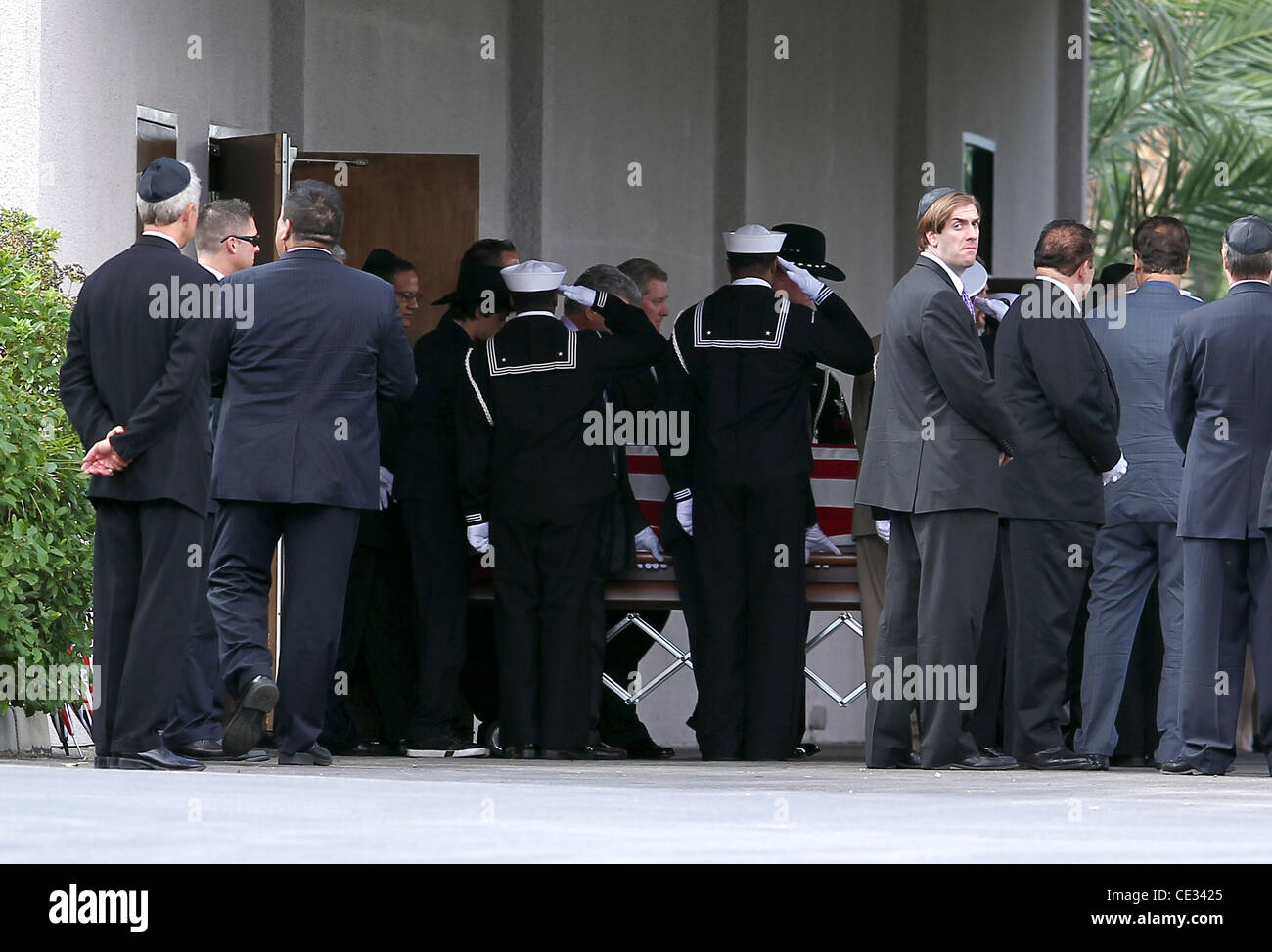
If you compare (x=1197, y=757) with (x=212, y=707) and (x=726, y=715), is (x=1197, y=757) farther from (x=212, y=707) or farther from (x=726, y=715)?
(x=212, y=707)

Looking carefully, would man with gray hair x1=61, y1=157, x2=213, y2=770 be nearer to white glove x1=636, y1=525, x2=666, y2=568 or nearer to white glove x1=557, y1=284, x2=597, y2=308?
white glove x1=557, y1=284, x2=597, y2=308

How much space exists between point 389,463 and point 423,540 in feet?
1.19

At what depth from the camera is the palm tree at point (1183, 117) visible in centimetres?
2320

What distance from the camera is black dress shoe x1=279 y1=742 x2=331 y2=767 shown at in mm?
7961

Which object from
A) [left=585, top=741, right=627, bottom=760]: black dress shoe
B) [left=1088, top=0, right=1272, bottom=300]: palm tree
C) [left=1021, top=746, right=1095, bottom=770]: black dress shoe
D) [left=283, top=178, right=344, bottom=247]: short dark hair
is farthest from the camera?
[left=1088, top=0, right=1272, bottom=300]: palm tree

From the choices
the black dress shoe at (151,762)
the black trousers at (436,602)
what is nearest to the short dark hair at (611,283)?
the black trousers at (436,602)

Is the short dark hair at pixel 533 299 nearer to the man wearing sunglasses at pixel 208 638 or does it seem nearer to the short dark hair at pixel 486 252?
the short dark hair at pixel 486 252

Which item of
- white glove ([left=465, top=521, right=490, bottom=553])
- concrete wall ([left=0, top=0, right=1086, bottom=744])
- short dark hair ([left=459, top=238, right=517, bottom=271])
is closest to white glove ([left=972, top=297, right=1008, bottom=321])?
short dark hair ([left=459, top=238, right=517, bottom=271])

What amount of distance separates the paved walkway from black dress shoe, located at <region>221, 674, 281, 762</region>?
0.12m

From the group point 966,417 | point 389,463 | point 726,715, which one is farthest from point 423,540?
point 966,417

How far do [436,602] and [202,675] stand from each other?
156cm

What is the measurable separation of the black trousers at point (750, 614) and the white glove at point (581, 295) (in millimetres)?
915

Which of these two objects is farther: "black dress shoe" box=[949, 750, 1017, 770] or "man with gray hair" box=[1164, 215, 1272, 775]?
"black dress shoe" box=[949, 750, 1017, 770]

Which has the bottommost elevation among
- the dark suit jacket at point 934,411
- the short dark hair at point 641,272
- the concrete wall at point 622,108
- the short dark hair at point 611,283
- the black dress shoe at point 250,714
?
the black dress shoe at point 250,714
